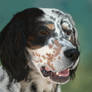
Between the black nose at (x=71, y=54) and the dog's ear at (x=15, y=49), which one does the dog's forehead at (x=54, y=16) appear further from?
the black nose at (x=71, y=54)

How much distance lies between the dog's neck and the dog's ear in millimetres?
70

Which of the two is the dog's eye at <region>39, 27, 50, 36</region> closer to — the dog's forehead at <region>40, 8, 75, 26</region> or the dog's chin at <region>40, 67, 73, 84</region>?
the dog's forehead at <region>40, 8, 75, 26</region>

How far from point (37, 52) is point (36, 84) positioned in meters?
0.38

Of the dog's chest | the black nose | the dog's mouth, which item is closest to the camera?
the black nose

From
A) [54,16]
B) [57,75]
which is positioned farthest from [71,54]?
[54,16]

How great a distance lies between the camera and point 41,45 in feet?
9.14

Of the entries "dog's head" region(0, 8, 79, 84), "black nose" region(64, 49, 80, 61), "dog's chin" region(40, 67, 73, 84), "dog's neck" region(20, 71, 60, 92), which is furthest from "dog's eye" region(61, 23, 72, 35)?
"dog's neck" region(20, 71, 60, 92)

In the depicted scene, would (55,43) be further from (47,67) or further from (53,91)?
(53,91)

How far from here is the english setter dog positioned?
2754 millimetres

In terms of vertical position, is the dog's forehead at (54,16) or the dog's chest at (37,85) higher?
the dog's forehead at (54,16)

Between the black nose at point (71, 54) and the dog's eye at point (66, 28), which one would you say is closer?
the black nose at point (71, 54)

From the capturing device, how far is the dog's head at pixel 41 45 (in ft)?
9.01

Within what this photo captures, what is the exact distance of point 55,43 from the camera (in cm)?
277

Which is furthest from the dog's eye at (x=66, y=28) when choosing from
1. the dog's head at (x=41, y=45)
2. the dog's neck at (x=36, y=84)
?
the dog's neck at (x=36, y=84)
